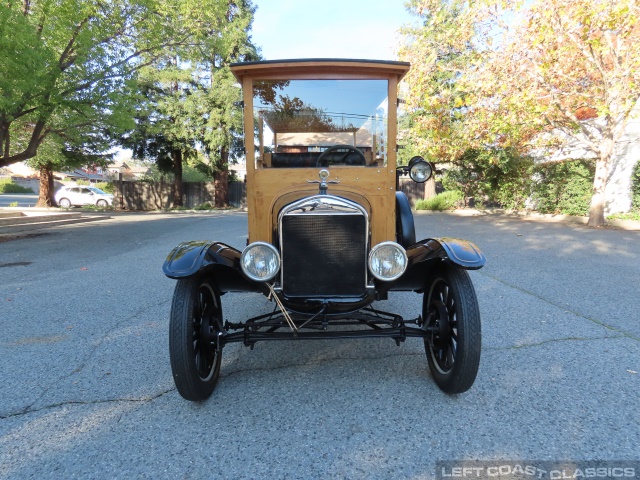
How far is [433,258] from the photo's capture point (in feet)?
9.00

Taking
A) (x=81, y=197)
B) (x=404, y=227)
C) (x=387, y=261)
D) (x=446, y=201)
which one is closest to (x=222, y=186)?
(x=81, y=197)

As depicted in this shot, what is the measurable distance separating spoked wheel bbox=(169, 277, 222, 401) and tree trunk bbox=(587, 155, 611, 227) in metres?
12.5

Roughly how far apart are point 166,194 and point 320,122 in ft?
82.9

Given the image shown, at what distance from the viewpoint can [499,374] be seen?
2920 mm

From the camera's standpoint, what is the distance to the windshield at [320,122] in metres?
3.37

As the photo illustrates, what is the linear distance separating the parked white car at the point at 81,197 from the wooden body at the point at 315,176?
26.3 metres

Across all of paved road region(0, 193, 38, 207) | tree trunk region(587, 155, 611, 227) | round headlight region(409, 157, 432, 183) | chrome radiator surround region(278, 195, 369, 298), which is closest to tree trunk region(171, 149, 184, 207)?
paved road region(0, 193, 38, 207)

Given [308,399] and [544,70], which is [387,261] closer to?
[308,399]

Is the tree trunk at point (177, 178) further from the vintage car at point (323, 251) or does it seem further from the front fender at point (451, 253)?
the front fender at point (451, 253)

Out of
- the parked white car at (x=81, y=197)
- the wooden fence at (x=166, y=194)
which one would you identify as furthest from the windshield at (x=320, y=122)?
the parked white car at (x=81, y=197)

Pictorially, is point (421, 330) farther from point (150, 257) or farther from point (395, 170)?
point (150, 257)

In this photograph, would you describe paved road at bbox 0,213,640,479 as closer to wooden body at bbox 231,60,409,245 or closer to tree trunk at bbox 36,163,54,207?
wooden body at bbox 231,60,409,245

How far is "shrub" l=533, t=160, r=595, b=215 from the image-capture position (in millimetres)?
13852

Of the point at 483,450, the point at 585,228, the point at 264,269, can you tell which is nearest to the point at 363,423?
the point at 483,450
